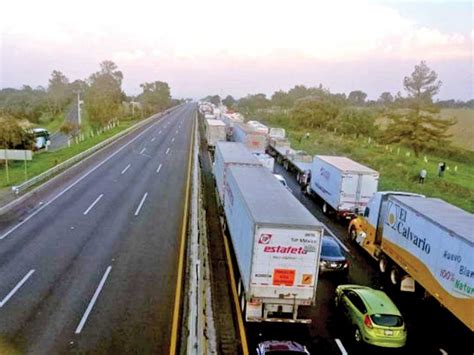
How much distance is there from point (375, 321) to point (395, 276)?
5.90 m

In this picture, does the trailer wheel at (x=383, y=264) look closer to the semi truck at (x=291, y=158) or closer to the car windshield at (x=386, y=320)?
the car windshield at (x=386, y=320)

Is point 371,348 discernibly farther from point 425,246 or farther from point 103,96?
point 103,96

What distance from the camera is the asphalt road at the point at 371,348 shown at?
46.1 ft

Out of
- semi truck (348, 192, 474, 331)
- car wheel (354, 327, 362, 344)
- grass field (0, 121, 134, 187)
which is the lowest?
grass field (0, 121, 134, 187)

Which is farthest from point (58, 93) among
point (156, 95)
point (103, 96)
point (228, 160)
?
point (228, 160)

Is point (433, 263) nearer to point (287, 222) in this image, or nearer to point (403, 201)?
point (403, 201)

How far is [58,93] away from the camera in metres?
127

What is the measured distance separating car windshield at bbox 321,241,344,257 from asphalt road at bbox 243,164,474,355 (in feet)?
3.04

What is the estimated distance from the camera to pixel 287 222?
14227mm

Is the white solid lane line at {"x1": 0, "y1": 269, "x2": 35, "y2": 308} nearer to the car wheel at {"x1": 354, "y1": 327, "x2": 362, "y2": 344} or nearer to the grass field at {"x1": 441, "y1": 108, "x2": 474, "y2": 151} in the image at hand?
the car wheel at {"x1": 354, "y1": 327, "x2": 362, "y2": 344}

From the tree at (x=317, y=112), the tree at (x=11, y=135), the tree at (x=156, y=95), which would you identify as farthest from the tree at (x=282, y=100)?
the tree at (x=11, y=135)

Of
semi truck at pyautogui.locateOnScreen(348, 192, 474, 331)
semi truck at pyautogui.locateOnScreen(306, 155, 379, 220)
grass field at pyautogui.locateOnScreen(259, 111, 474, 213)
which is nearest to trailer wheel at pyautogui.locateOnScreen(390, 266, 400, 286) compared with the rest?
semi truck at pyautogui.locateOnScreen(348, 192, 474, 331)

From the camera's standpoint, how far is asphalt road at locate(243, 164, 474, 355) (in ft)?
46.1

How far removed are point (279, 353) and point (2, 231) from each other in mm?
16595
